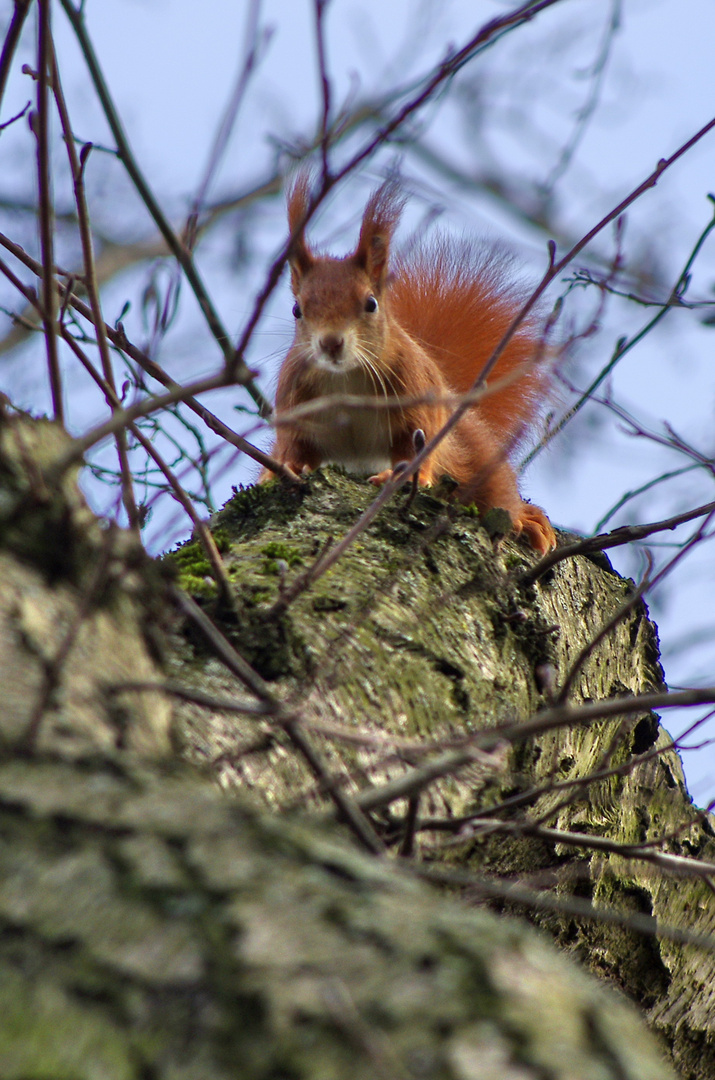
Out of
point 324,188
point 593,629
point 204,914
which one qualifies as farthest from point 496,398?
point 204,914

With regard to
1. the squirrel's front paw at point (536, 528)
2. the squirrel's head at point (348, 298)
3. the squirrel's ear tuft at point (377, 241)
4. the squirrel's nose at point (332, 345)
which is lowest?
the squirrel's front paw at point (536, 528)

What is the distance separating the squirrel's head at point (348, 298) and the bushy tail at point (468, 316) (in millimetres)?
168

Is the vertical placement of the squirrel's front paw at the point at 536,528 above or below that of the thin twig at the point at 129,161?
above

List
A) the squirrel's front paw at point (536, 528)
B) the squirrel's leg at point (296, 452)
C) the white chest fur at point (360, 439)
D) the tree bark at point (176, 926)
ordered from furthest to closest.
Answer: the white chest fur at point (360, 439)
the squirrel's leg at point (296, 452)
the squirrel's front paw at point (536, 528)
the tree bark at point (176, 926)

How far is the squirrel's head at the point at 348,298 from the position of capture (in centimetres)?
259

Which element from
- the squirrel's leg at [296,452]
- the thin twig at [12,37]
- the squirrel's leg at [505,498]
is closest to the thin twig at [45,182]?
the thin twig at [12,37]

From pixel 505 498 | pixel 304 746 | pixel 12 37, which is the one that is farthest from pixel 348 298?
pixel 304 746

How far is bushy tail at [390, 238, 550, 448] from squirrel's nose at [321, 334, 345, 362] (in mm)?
527

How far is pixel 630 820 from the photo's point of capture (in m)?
1.72

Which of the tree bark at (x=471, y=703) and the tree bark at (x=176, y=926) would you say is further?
the tree bark at (x=471, y=703)

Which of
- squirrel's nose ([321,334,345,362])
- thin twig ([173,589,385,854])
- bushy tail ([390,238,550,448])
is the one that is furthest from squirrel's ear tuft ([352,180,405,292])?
thin twig ([173,589,385,854])

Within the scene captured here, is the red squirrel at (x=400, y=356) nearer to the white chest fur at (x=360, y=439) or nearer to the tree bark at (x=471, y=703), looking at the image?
the white chest fur at (x=360, y=439)

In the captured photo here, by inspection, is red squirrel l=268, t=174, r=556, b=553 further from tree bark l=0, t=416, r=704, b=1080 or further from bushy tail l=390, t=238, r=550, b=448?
tree bark l=0, t=416, r=704, b=1080

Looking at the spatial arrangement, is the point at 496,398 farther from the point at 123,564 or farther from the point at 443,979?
the point at 443,979
